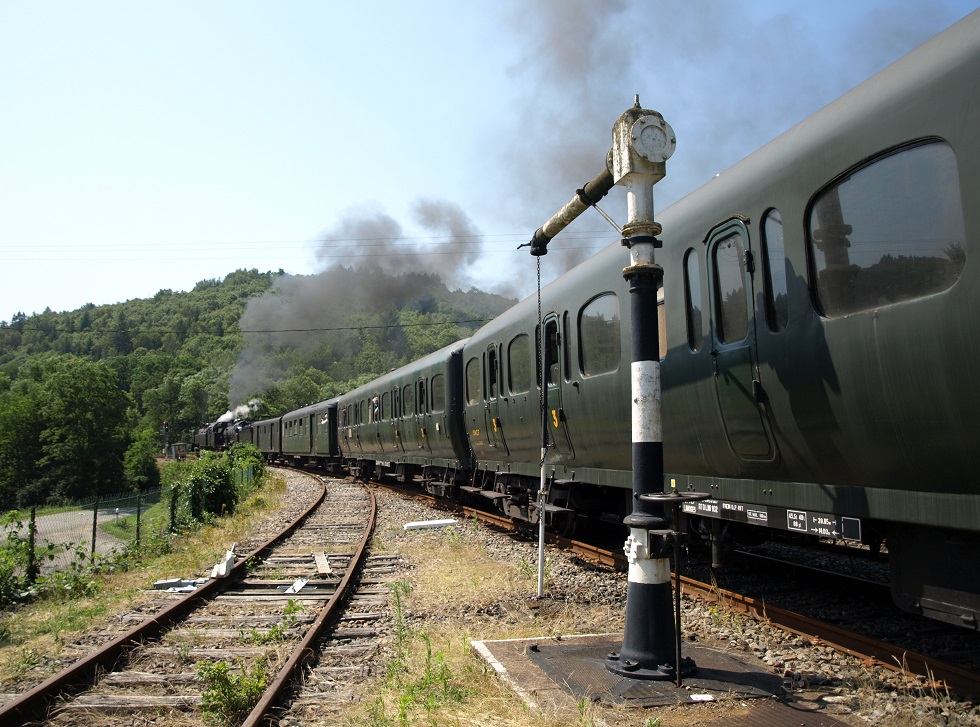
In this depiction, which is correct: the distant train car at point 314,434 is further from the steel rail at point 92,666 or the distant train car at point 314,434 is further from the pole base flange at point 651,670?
the pole base flange at point 651,670

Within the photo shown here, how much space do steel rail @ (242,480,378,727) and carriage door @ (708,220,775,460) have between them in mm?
3392

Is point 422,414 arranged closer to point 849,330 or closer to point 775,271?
point 775,271

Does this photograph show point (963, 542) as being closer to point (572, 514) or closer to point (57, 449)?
point (572, 514)

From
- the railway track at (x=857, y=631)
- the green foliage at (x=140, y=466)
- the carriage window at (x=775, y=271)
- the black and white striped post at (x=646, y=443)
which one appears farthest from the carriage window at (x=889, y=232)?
the green foliage at (x=140, y=466)

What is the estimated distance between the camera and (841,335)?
433 cm

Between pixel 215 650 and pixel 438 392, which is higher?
pixel 438 392

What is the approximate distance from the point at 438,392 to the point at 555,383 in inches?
266

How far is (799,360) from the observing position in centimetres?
470

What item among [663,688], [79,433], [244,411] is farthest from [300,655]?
[244,411]

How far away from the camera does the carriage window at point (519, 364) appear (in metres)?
10.2

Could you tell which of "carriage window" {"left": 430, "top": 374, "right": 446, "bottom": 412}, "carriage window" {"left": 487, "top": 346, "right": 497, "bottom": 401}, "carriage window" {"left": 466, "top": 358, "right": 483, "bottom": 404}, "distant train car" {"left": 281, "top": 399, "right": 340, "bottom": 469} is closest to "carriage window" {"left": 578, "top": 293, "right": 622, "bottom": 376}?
"carriage window" {"left": 487, "top": 346, "right": 497, "bottom": 401}

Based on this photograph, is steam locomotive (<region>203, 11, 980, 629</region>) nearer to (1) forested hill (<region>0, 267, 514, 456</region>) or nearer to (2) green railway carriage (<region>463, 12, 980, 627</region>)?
(2) green railway carriage (<region>463, 12, 980, 627</region>)

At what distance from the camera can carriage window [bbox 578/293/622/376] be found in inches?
295

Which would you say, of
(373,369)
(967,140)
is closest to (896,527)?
(967,140)
